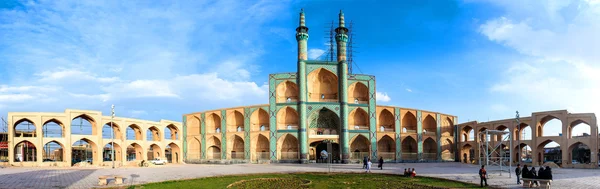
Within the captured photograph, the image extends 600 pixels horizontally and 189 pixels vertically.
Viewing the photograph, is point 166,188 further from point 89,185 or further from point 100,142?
point 100,142

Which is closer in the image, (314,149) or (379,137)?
(379,137)

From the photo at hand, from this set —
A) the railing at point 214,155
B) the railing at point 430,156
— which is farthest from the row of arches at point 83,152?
the railing at point 430,156

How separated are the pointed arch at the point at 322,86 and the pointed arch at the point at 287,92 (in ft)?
5.27

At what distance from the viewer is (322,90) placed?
45.9 metres

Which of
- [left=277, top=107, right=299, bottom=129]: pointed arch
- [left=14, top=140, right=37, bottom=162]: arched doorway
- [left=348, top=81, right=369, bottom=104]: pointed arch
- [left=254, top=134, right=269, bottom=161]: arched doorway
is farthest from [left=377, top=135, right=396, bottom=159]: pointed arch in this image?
[left=14, top=140, right=37, bottom=162]: arched doorway

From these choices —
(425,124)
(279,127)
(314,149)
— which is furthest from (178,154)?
(425,124)

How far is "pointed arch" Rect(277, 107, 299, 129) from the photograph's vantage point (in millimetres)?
43375

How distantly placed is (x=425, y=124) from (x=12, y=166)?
4223 cm

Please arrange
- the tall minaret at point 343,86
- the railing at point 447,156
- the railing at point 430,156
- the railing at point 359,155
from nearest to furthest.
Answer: the tall minaret at point 343,86 < the railing at point 359,155 < the railing at point 430,156 < the railing at point 447,156

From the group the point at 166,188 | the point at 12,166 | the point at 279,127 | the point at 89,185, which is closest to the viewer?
the point at 166,188

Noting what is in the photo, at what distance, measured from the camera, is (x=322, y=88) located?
1807 inches

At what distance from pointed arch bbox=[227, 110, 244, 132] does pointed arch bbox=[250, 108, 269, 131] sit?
1.90 metres

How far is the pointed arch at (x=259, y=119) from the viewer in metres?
44.2

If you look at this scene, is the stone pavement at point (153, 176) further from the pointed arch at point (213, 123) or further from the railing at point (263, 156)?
the pointed arch at point (213, 123)
